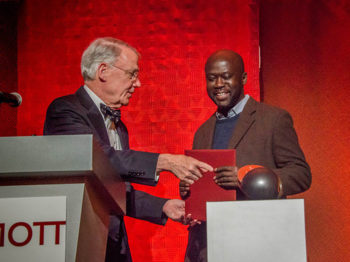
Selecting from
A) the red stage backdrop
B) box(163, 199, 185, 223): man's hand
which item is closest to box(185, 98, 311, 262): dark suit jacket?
box(163, 199, 185, 223): man's hand

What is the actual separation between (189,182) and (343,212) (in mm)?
1748

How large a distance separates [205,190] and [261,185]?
0.55m

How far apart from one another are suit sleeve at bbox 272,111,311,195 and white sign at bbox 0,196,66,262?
50.8 inches

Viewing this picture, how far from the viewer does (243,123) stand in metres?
2.19

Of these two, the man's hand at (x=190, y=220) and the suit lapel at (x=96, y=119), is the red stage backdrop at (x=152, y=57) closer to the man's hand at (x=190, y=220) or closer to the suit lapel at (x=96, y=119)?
the man's hand at (x=190, y=220)

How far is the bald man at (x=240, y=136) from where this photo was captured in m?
2.01

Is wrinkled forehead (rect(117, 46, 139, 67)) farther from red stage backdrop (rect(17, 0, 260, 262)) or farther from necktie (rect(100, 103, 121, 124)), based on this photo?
red stage backdrop (rect(17, 0, 260, 262))

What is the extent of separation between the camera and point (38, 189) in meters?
0.94

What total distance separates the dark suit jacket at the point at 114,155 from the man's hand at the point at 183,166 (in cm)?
4

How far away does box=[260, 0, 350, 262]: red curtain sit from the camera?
3.11 metres

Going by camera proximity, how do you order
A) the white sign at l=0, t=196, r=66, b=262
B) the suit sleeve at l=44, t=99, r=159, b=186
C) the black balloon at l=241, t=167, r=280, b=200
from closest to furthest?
the white sign at l=0, t=196, r=66, b=262
the black balloon at l=241, t=167, r=280, b=200
the suit sleeve at l=44, t=99, r=159, b=186

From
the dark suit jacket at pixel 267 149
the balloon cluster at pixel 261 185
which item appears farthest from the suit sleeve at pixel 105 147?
the dark suit jacket at pixel 267 149

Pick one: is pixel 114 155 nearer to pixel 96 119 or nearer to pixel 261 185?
pixel 96 119

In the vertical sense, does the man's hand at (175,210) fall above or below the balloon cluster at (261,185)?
below
